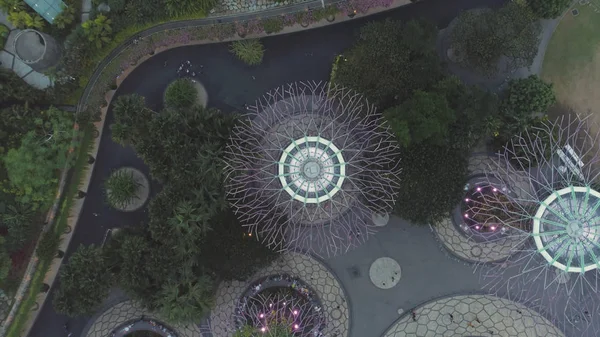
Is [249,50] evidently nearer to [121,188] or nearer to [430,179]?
[121,188]

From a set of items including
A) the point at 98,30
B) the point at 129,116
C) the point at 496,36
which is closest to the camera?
the point at 496,36

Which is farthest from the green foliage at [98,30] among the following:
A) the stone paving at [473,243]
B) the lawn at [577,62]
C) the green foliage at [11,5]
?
the lawn at [577,62]

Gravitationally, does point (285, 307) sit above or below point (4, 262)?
below

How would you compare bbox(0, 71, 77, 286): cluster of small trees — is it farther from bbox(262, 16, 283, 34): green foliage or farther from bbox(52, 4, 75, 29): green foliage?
bbox(262, 16, 283, 34): green foliage

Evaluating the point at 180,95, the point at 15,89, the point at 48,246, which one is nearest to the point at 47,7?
the point at 15,89

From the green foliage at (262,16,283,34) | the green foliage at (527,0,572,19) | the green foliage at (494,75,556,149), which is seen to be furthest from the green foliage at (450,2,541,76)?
the green foliage at (262,16,283,34)

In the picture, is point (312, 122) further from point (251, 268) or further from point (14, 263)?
point (14, 263)
